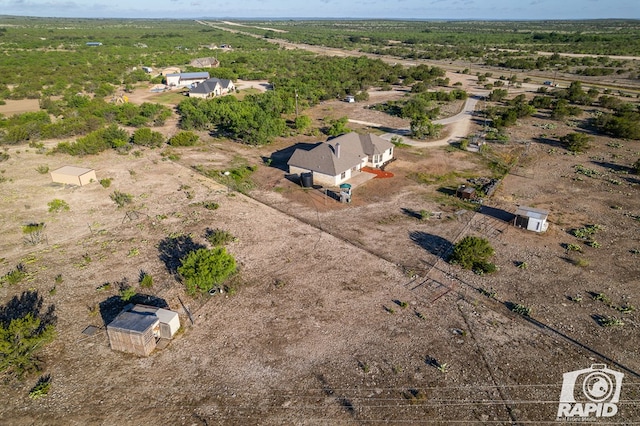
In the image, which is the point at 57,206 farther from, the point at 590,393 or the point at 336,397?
the point at 590,393

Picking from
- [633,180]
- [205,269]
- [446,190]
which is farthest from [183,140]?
[633,180]

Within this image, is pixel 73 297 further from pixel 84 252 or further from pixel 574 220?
pixel 574 220

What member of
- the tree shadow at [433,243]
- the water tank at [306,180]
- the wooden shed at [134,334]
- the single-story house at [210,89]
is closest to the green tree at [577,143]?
the tree shadow at [433,243]

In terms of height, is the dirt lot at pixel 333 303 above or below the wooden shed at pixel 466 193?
→ below

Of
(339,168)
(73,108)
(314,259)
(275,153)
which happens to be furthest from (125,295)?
(73,108)

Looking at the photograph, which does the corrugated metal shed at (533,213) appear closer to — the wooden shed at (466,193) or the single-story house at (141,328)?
the wooden shed at (466,193)
